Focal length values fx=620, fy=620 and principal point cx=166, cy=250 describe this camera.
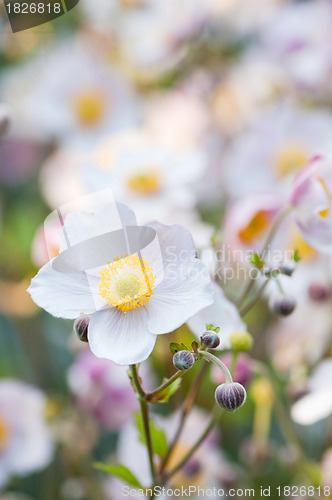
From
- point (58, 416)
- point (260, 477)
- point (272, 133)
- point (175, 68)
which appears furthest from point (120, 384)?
point (175, 68)

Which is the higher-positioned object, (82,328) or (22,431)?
(82,328)

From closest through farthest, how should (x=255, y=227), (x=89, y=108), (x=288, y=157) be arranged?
(x=255, y=227) < (x=288, y=157) < (x=89, y=108)

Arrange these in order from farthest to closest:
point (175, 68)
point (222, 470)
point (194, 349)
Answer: point (175, 68) → point (222, 470) → point (194, 349)

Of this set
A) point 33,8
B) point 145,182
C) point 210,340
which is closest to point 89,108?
point 145,182

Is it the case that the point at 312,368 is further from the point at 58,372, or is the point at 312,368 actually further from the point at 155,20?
the point at 155,20

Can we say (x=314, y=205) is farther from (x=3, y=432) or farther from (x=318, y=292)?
(x=3, y=432)

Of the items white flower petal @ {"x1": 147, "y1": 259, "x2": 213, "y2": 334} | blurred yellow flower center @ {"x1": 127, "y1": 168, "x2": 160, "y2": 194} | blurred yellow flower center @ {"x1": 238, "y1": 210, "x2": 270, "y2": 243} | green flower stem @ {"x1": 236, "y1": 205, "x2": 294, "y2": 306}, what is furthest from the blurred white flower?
white flower petal @ {"x1": 147, "y1": 259, "x2": 213, "y2": 334}
